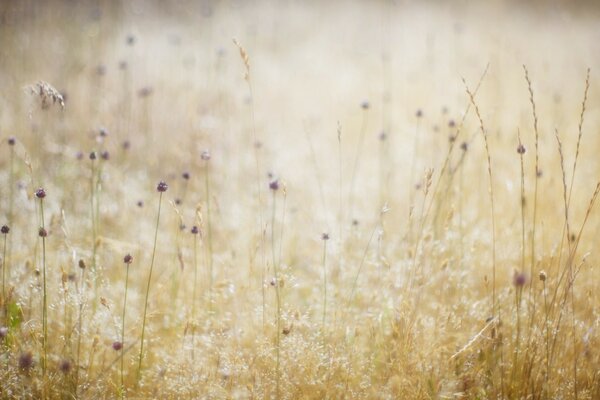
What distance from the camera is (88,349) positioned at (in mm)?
2012

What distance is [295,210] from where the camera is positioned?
3057mm

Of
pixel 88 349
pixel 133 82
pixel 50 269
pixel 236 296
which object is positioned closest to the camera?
pixel 88 349

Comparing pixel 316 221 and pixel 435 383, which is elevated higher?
pixel 316 221

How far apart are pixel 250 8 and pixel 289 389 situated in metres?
7.85

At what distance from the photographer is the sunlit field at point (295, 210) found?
1815mm

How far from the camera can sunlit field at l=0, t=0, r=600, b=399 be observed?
1815 millimetres

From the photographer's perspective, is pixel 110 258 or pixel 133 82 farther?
pixel 133 82

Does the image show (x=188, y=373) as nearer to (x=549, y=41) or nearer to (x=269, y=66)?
(x=269, y=66)

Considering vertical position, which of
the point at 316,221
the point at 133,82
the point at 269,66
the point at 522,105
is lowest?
the point at 316,221

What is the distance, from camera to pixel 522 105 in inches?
182

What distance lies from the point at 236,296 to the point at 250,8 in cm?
726

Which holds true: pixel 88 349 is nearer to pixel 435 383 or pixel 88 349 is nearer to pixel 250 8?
pixel 435 383

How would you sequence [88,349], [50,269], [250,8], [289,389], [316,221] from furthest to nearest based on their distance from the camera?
[250,8] → [316,221] → [50,269] → [88,349] → [289,389]

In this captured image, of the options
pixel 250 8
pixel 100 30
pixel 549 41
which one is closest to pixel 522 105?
pixel 549 41
